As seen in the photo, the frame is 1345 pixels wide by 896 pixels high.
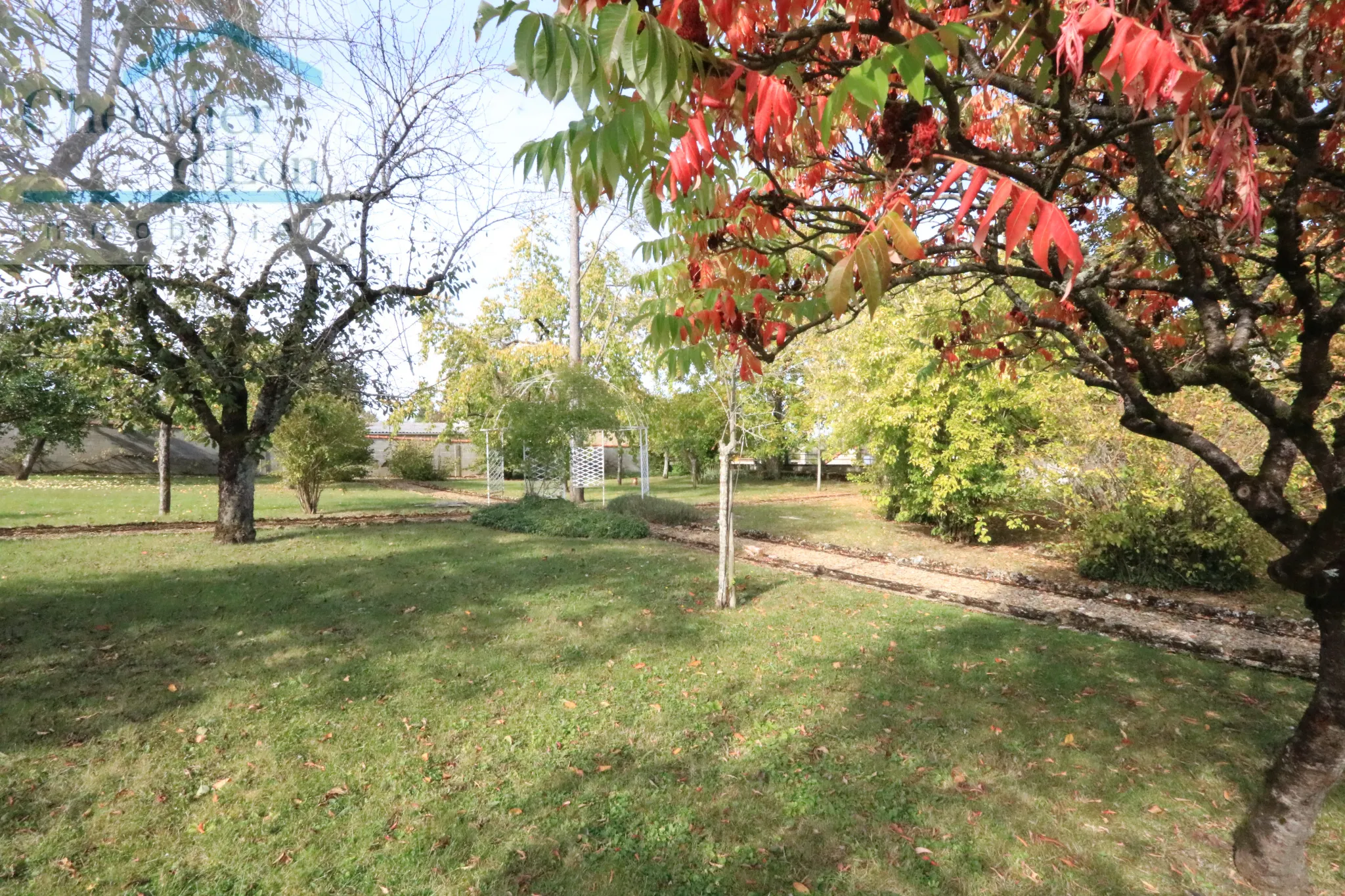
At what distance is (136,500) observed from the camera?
53.9 feet

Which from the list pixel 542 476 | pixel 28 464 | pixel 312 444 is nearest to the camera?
pixel 312 444

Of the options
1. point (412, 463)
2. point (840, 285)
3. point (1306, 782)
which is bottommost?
point (1306, 782)

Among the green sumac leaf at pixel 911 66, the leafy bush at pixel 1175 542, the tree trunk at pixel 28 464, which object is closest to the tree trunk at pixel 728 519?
the green sumac leaf at pixel 911 66

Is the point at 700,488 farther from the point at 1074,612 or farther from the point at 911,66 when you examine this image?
the point at 911,66

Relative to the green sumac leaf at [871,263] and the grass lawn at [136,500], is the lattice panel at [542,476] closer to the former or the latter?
the grass lawn at [136,500]

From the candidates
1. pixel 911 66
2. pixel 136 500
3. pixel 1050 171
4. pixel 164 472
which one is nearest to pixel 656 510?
pixel 164 472

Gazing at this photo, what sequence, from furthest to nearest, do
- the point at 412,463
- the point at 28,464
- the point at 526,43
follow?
1. the point at 412,463
2. the point at 28,464
3. the point at 526,43

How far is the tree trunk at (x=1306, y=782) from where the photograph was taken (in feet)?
8.66

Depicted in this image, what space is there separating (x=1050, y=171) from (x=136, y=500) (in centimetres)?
2137

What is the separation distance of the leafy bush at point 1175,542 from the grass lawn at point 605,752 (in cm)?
310

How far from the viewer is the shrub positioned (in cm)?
1402

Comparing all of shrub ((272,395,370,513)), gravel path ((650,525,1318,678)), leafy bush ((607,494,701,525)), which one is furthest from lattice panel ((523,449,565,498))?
gravel path ((650,525,1318,678))

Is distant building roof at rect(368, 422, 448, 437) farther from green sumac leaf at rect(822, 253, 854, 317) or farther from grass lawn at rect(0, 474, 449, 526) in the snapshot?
green sumac leaf at rect(822, 253, 854, 317)

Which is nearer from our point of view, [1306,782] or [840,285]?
[840,285]
